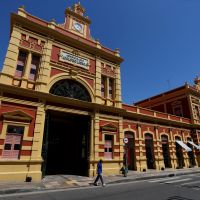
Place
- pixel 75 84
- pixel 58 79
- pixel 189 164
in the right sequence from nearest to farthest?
1. pixel 58 79
2. pixel 75 84
3. pixel 189 164

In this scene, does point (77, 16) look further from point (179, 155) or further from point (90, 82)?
point (179, 155)

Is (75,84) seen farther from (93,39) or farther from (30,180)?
(30,180)

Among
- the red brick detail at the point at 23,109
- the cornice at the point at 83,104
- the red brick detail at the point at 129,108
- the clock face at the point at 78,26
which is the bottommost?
the red brick detail at the point at 23,109

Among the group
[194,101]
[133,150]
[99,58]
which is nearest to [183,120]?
[194,101]

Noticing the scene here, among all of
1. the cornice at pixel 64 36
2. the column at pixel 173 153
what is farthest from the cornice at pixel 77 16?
the column at pixel 173 153

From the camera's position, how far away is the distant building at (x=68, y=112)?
11.9m

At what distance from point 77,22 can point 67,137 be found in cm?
1285

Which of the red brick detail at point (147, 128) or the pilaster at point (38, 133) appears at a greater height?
the red brick detail at point (147, 128)

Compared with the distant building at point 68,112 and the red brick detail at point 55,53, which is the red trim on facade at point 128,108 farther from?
the red brick detail at point 55,53

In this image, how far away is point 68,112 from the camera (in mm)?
14422

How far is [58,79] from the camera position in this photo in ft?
48.5

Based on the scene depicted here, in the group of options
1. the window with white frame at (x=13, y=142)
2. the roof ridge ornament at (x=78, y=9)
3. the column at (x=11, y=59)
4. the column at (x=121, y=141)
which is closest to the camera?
the window with white frame at (x=13, y=142)

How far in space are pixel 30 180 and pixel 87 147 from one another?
536 cm

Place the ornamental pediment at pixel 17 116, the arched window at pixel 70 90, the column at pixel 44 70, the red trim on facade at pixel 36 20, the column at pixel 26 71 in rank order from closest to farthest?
Result: the ornamental pediment at pixel 17 116 → the column at pixel 26 71 → the column at pixel 44 70 → the arched window at pixel 70 90 → the red trim on facade at pixel 36 20
